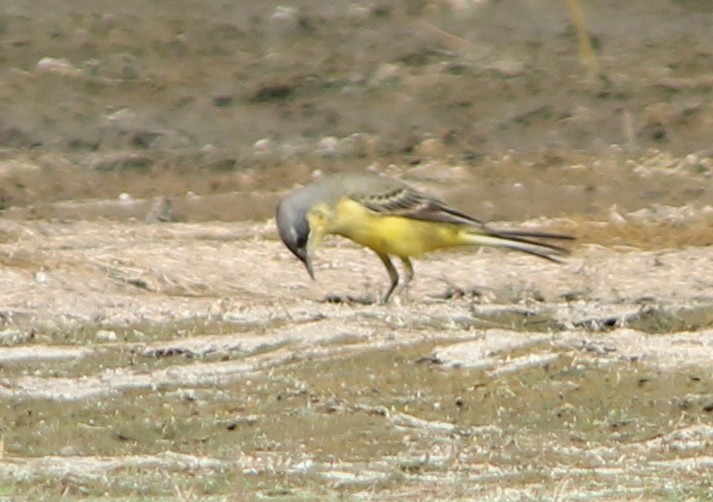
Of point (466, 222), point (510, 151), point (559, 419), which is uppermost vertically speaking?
point (559, 419)

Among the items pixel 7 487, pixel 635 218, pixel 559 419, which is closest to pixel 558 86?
pixel 635 218

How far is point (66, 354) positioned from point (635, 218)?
5680 mm

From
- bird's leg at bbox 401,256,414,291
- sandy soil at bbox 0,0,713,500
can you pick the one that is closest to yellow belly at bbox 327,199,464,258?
bird's leg at bbox 401,256,414,291

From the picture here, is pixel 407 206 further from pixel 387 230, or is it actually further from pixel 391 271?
pixel 391 271

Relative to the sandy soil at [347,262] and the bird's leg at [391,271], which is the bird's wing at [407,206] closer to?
the bird's leg at [391,271]

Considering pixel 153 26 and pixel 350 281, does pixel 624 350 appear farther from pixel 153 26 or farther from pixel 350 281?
pixel 153 26

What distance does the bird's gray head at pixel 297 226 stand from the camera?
37.9ft

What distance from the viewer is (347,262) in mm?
13242

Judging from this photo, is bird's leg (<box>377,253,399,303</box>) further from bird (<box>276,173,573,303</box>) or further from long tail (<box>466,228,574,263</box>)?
long tail (<box>466,228,574,263</box>)

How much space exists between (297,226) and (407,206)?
82 cm

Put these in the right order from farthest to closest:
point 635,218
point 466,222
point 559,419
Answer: point 635,218 < point 466,222 < point 559,419

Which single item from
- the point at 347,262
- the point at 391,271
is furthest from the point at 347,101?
the point at 391,271

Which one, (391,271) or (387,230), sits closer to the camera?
(387,230)

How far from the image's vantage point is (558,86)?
16344mm
